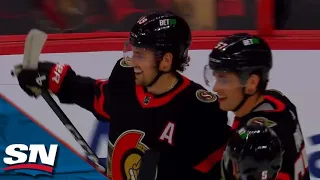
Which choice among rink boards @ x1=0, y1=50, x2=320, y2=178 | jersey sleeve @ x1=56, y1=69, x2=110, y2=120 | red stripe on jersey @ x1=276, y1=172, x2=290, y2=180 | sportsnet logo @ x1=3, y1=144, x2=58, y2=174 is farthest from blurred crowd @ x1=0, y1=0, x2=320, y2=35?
red stripe on jersey @ x1=276, y1=172, x2=290, y2=180

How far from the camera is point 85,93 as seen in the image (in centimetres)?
248

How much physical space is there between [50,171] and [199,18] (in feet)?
2.89

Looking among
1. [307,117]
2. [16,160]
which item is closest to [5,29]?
[16,160]

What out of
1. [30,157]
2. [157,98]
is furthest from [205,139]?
[30,157]

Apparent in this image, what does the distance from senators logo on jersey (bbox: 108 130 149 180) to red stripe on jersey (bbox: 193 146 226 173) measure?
16cm

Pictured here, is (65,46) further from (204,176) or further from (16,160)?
(204,176)

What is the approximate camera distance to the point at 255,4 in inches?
→ 119

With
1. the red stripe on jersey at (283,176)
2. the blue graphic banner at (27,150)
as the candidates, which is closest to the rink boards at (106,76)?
the blue graphic banner at (27,150)

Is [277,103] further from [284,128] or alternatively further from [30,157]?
[30,157]

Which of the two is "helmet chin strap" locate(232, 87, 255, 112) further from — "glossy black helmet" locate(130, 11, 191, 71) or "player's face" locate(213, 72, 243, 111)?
"glossy black helmet" locate(130, 11, 191, 71)

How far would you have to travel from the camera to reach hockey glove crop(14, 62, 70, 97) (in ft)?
8.07

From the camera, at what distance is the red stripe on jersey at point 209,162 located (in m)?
2.19

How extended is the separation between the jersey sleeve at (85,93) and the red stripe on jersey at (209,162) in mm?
387

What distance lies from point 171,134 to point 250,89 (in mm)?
345
